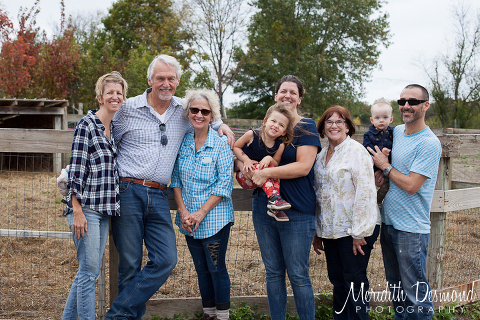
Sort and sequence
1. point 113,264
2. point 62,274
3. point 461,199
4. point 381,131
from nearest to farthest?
point 381,131 → point 113,264 → point 461,199 → point 62,274

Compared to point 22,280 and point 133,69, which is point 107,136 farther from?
point 133,69

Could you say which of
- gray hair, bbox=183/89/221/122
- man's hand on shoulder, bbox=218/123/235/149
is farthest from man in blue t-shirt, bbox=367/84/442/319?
gray hair, bbox=183/89/221/122

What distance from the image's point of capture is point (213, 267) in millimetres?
2875

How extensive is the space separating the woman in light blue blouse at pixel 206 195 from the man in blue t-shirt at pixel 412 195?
120 centimetres

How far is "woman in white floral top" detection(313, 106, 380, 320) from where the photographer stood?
8.73ft

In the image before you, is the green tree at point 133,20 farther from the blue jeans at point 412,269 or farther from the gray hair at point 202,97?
the blue jeans at point 412,269

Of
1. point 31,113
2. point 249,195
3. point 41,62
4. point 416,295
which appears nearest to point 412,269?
point 416,295

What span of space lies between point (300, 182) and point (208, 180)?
684mm

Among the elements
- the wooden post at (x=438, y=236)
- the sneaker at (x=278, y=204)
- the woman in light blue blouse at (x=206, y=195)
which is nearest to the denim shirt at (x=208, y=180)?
the woman in light blue blouse at (x=206, y=195)

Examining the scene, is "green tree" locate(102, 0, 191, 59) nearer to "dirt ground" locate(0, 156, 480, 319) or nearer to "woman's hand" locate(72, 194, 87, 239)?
"dirt ground" locate(0, 156, 480, 319)

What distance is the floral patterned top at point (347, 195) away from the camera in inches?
104

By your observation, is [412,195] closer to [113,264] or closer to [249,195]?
[249,195]

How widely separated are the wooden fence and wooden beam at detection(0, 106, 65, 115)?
9.65 metres

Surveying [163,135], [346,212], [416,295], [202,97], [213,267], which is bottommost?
[416,295]
